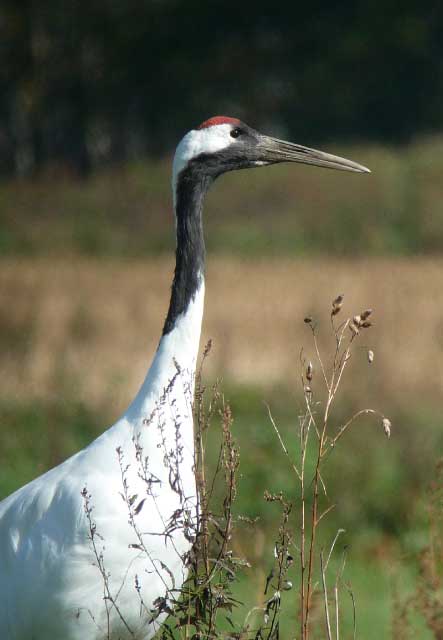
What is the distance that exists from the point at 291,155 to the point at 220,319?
34.1 feet

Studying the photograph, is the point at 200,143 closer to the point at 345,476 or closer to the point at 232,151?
the point at 232,151

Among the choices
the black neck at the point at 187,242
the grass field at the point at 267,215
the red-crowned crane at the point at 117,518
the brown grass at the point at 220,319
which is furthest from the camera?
the grass field at the point at 267,215

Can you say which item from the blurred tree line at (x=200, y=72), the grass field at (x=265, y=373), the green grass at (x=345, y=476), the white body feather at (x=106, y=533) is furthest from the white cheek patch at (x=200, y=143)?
the blurred tree line at (x=200, y=72)

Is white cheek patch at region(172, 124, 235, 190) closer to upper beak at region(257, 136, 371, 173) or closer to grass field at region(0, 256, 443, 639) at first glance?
upper beak at region(257, 136, 371, 173)

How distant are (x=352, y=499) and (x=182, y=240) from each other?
5.15 metres

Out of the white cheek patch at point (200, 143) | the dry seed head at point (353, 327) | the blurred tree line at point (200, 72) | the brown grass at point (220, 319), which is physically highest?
the blurred tree line at point (200, 72)

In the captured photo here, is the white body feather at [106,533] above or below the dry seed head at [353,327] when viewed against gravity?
below

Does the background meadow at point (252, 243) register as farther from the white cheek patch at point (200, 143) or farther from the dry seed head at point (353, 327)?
the white cheek patch at point (200, 143)

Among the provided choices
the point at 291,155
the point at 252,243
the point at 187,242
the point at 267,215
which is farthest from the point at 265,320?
the point at 187,242

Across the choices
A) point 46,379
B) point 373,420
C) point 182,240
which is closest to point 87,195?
point 46,379

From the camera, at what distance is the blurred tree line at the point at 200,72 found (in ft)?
92.2

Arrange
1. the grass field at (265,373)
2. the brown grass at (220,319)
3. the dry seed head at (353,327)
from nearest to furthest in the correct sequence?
the dry seed head at (353,327) → the grass field at (265,373) → the brown grass at (220,319)

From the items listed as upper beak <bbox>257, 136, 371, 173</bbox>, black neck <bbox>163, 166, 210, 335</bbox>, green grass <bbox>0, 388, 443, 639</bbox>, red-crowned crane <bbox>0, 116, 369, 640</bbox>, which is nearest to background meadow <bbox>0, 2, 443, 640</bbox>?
green grass <bbox>0, 388, 443, 639</bbox>

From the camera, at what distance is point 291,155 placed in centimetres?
443
